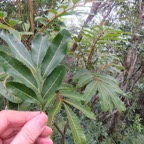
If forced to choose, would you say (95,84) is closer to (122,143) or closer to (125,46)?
(125,46)

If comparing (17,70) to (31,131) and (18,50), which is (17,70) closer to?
(18,50)

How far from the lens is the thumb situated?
23.6 inches

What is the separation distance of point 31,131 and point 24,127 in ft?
0.08

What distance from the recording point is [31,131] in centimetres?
61

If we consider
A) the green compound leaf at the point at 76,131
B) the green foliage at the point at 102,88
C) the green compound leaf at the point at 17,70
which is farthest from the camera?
the green foliage at the point at 102,88

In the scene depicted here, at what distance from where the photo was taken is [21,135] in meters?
0.60

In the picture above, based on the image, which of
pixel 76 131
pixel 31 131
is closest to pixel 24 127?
pixel 31 131

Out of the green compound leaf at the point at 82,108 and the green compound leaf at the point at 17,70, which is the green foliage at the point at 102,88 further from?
the green compound leaf at the point at 17,70

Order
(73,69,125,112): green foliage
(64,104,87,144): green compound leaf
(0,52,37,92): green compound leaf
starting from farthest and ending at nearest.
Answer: (73,69,125,112): green foliage
(64,104,87,144): green compound leaf
(0,52,37,92): green compound leaf

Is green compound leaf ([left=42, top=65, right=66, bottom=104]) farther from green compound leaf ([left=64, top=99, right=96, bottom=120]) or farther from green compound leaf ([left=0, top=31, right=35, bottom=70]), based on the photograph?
green compound leaf ([left=64, top=99, right=96, bottom=120])

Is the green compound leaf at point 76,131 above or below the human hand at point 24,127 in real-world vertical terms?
below

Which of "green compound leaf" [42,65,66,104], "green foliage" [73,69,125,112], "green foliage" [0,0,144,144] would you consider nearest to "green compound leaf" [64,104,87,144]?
"green foliage" [0,0,144,144]

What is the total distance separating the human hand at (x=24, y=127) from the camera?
0.61 meters

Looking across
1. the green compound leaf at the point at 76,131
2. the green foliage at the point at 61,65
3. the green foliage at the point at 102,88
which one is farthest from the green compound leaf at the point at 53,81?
the green foliage at the point at 102,88
